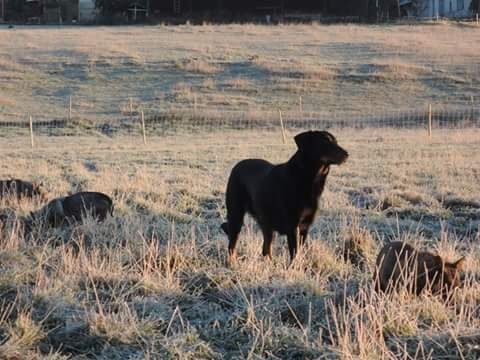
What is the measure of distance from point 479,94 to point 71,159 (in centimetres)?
2574

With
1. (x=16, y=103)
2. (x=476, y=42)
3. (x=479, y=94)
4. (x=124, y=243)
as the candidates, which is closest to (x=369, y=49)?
(x=476, y=42)

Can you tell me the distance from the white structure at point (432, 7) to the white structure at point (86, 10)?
3271 cm

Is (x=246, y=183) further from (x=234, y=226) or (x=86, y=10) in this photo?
(x=86, y=10)

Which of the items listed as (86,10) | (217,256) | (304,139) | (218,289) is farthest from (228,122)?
(86,10)

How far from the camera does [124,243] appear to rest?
6840 millimetres

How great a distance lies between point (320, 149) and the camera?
6070 mm

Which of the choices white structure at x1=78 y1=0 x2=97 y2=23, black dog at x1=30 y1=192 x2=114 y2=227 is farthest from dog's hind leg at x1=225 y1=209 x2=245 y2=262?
white structure at x1=78 y1=0 x2=97 y2=23

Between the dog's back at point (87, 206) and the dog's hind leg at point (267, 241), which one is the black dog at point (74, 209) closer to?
the dog's back at point (87, 206)

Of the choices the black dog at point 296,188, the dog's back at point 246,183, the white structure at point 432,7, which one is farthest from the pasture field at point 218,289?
the white structure at point 432,7

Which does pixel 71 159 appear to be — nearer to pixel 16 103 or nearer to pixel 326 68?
pixel 16 103

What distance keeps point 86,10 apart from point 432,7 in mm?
→ 37146

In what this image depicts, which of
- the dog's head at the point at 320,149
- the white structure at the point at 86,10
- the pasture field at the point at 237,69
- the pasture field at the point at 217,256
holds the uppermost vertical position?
the white structure at the point at 86,10

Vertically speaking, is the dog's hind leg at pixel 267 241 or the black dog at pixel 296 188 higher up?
the black dog at pixel 296 188

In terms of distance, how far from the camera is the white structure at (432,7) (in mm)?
72350
